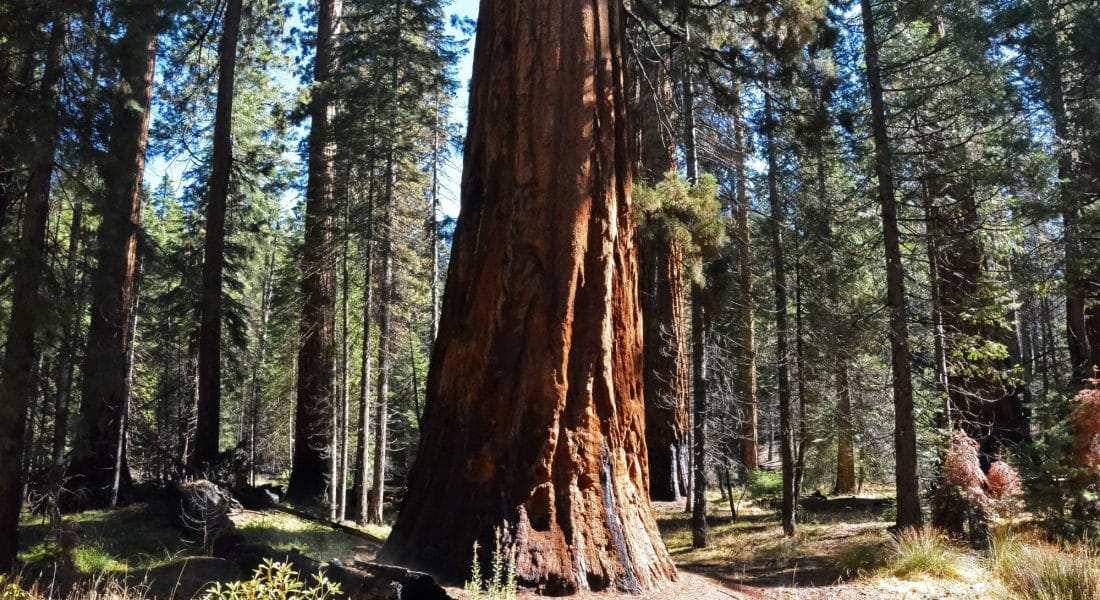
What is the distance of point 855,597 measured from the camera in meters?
7.14

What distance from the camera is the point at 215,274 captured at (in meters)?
12.7

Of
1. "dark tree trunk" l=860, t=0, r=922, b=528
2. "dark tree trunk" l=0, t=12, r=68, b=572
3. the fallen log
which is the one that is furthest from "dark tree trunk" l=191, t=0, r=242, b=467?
the fallen log

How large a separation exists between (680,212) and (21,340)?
23.1ft

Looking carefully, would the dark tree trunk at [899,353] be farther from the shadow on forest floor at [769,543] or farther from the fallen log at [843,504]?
Answer: the fallen log at [843,504]

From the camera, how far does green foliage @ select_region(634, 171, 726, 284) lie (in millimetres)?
8703

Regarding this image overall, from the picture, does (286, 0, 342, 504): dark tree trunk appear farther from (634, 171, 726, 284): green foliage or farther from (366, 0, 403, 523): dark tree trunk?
(634, 171, 726, 284): green foliage

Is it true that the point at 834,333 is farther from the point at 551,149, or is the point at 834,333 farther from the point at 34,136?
the point at 34,136

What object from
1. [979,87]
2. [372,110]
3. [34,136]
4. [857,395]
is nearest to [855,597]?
[34,136]

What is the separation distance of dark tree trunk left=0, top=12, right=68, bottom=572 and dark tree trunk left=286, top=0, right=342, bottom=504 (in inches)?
371

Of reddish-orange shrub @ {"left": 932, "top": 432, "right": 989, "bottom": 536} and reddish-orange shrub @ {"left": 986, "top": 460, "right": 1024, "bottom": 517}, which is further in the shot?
reddish-orange shrub @ {"left": 986, "top": 460, "right": 1024, "bottom": 517}

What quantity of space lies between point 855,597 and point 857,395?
40.2ft

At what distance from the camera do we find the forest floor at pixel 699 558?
6.82 metres

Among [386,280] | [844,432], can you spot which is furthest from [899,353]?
[386,280]

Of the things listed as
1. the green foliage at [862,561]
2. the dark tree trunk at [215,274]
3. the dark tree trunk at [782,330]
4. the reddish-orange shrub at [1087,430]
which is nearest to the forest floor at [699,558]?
the green foliage at [862,561]
